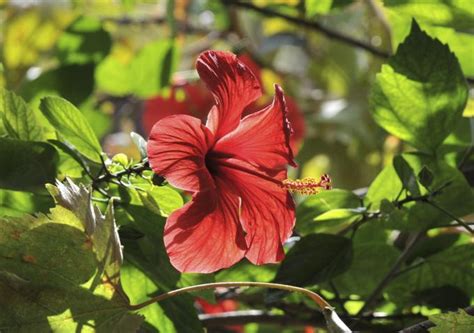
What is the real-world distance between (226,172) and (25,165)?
0.35ft

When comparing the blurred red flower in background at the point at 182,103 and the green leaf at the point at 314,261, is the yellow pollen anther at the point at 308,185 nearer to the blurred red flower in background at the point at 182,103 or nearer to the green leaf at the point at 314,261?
the green leaf at the point at 314,261

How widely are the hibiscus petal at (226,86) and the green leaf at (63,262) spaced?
9cm

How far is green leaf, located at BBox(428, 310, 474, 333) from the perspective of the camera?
39cm

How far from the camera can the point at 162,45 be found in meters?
0.87

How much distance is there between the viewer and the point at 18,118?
481 millimetres

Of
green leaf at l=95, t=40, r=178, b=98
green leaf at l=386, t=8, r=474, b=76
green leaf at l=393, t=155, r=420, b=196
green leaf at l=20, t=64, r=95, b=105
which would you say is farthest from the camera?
green leaf at l=95, t=40, r=178, b=98

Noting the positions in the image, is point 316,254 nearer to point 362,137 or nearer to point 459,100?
point 459,100

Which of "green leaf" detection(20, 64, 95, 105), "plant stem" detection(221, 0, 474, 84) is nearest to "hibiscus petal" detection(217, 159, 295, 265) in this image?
"green leaf" detection(20, 64, 95, 105)

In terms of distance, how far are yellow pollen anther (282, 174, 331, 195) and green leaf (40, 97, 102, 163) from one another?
103 mm

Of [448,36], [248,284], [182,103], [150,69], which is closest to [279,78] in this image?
[182,103]

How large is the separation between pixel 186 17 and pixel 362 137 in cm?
58

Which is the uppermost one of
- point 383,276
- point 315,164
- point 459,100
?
point 459,100

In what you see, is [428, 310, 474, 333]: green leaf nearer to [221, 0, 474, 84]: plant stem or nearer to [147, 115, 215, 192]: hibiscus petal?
[147, 115, 215, 192]: hibiscus petal

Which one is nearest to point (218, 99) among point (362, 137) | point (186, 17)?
point (362, 137)
